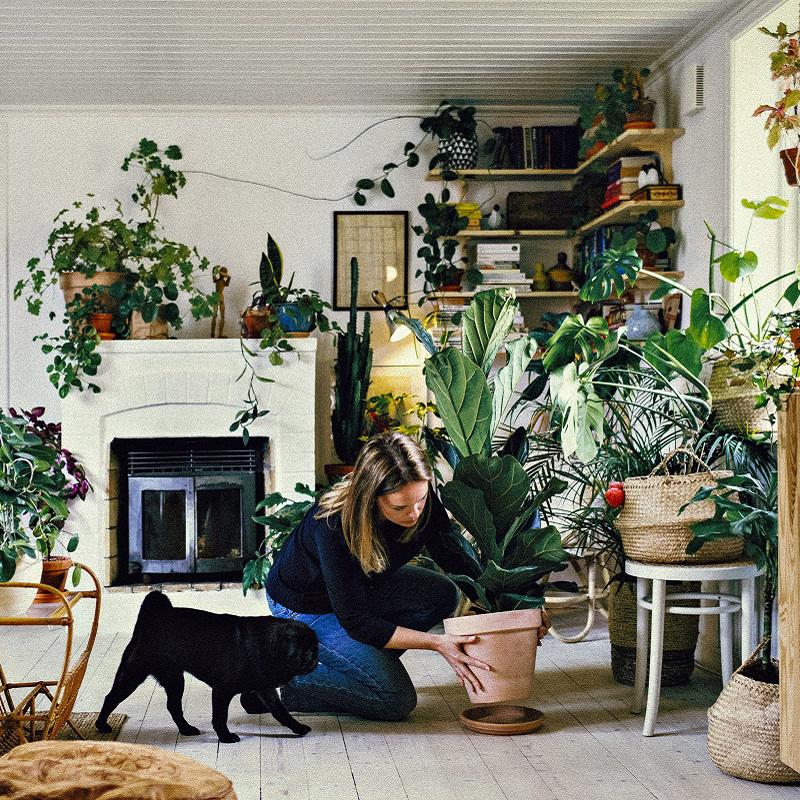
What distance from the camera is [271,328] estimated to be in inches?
208

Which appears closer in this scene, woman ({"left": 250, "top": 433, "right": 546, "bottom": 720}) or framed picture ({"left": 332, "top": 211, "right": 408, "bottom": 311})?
woman ({"left": 250, "top": 433, "right": 546, "bottom": 720})

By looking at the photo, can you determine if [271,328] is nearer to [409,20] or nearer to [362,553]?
[409,20]

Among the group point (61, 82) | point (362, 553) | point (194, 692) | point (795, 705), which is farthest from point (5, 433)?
point (61, 82)

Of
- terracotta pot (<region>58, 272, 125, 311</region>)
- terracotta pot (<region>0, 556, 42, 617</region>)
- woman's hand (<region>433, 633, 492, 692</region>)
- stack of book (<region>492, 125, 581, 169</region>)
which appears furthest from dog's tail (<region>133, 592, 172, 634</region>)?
stack of book (<region>492, 125, 581, 169</region>)

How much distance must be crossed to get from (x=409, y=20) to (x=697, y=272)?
1599 mm

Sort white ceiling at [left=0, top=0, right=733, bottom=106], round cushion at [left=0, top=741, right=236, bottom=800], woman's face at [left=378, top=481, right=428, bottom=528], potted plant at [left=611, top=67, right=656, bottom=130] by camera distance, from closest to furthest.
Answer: round cushion at [left=0, top=741, right=236, bottom=800] → woman's face at [left=378, top=481, right=428, bottom=528] → white ceiling at [left=0, top=0, right=733, bottom=106] → potted plant at [left=611, top=67, right=656, bottom=130]

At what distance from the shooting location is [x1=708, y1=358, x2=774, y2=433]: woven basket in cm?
349

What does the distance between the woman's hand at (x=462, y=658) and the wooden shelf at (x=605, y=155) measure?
2.58 metres

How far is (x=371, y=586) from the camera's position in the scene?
131 inches

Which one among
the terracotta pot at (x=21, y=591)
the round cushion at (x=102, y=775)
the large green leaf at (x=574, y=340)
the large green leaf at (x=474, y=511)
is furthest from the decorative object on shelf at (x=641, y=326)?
the round cushion at (x=102, y=775)

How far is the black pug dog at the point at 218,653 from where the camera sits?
317 centimetres

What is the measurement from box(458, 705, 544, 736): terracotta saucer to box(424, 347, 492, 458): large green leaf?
2.71ft

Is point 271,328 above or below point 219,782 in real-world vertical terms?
above

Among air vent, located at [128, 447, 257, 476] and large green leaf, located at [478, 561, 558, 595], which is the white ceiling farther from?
large green leaf, located at [478, 561, 558, 595]
